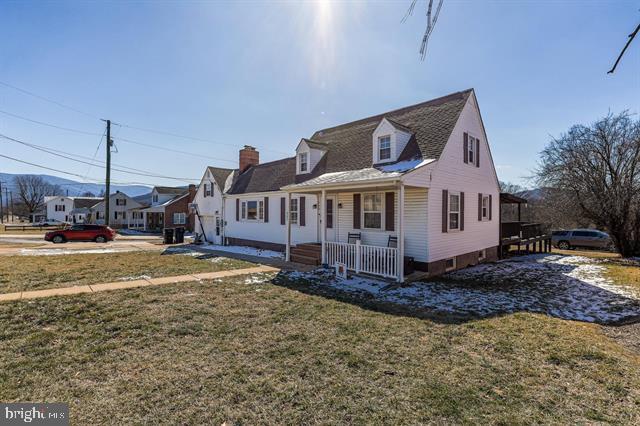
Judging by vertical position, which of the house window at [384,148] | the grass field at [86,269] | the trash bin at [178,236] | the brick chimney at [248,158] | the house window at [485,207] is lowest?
the grass field at [86,269]

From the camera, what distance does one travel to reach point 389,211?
38.6 ft

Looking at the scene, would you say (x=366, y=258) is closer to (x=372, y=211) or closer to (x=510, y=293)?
(x=372, y=211)

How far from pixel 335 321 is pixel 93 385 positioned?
3794 mm

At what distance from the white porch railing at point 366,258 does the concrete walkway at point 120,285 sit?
223cm

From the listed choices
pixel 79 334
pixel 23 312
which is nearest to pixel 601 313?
pixel 79 334

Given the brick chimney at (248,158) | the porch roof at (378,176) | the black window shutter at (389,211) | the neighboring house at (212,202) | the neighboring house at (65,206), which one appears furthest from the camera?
the neighboring house at (65,206)

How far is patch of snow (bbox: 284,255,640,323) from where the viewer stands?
715cm

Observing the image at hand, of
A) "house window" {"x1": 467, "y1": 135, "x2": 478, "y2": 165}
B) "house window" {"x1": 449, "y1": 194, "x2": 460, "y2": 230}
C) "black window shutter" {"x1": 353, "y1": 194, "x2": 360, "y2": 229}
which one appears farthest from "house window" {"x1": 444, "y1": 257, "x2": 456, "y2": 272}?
"house window" {"x1": 467, "y1": 135, "x2": 478, "y2": 165}

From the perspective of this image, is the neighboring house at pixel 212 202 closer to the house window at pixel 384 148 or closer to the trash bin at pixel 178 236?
the trash bin at pixel 178 236

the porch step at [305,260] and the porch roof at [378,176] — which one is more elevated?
the porch roof at [378,176]

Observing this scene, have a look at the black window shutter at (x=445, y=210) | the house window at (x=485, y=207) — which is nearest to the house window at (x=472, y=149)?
the house window at (x=485, y=207)

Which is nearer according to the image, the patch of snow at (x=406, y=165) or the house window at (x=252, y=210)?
the patch of snow at (x=406, y=165)

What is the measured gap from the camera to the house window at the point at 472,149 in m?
13.4

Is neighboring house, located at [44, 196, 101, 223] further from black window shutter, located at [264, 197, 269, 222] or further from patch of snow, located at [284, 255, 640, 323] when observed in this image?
patch of snow, located at [284, 255, 640, 323]
